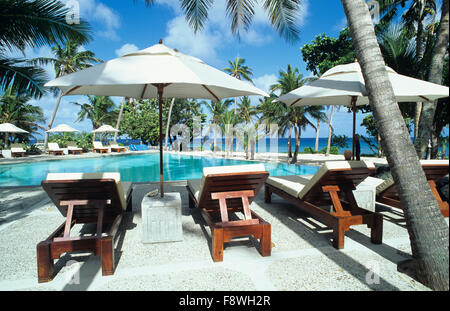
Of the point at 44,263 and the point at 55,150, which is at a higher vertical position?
the point at 55,150

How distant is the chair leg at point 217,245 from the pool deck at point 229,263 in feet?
0.23

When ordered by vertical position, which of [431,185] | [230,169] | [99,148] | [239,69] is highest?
[239,69]

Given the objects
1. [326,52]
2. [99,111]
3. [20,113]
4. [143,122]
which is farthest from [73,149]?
[326,52]

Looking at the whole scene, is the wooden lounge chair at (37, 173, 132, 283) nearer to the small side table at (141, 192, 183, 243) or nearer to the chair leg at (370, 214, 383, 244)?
the small side table at (141, 192, 183, 243)

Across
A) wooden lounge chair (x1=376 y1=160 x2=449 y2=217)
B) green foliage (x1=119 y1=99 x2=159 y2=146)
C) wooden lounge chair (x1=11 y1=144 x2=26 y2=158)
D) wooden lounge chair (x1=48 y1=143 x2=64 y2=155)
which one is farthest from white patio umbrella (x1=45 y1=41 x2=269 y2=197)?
green foliage (x1=119 y1=99 x2=159 y2=146)

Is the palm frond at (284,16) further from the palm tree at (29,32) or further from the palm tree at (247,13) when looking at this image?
the palm tree at (29,32)

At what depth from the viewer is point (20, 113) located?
22.2m

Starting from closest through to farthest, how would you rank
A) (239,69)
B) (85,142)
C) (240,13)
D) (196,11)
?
(240,13)
(196,11)
(85,142)
(239,69)

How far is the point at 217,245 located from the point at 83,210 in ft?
5.45

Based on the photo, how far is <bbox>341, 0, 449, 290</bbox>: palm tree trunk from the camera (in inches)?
77.0

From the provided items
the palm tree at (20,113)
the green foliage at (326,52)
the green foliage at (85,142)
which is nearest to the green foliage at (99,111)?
the green foliage at (85,142)

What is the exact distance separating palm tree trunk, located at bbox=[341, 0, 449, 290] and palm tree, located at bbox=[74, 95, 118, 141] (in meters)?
30.9

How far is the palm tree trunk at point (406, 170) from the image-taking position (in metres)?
1.96

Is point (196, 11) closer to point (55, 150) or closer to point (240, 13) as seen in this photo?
point (240, 13)
